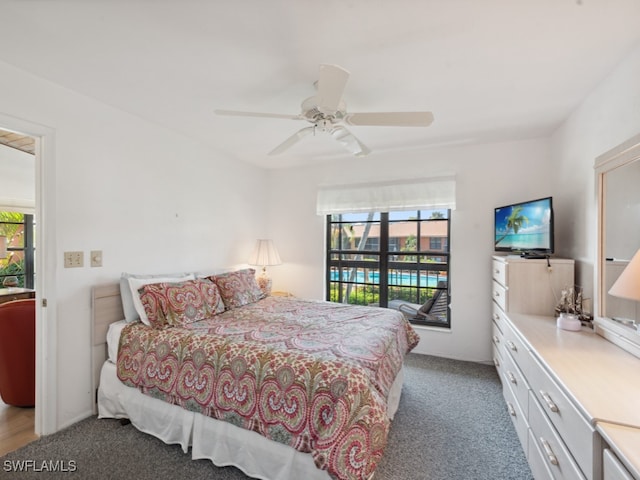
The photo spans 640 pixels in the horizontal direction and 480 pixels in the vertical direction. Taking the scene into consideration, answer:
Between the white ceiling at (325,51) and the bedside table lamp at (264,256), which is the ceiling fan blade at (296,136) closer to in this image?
the white ceiling at (325,51)

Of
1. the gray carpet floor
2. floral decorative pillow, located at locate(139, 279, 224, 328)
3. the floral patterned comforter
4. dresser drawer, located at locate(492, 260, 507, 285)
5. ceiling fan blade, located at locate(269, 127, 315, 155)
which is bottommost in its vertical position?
the gray carpet floor

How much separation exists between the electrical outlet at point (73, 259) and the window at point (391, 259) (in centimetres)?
279

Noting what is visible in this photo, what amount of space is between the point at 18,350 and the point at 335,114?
301cm

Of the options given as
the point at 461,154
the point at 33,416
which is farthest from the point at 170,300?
the point at 461,154

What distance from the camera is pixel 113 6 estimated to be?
1.37 metres

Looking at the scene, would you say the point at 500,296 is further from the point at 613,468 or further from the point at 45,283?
the point at 45,283

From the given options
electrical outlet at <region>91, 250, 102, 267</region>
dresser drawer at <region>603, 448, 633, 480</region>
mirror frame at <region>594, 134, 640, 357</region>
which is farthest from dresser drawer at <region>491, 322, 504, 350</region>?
electrical outlet at <region>91, 250, 102, 267</region>

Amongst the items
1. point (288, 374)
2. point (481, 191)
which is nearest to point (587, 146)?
point (481, 191)

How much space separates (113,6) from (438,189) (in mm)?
3194

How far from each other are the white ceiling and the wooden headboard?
155 centimetres

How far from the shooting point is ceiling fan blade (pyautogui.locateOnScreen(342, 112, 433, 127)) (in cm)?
181

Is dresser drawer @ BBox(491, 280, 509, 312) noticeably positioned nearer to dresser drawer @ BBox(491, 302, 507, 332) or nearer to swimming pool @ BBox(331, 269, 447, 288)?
dresser drawer @ BBox(491, 302, 507, 332)

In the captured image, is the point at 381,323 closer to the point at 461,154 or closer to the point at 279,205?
the point at 461,154

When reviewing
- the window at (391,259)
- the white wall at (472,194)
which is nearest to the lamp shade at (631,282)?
the white wall at (472,194)
